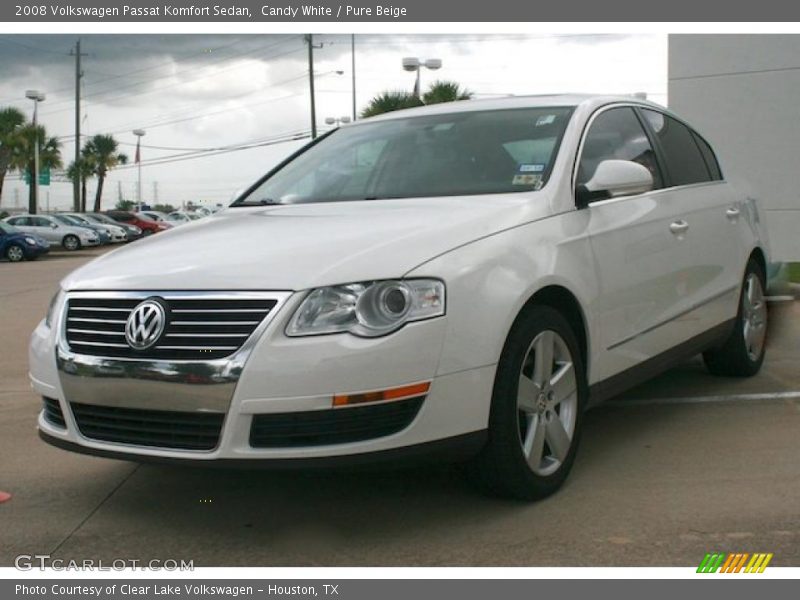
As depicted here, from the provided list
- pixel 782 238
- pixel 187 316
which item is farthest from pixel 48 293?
pixel 187 316

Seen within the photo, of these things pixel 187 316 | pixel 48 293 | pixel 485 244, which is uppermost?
pixel 485 244

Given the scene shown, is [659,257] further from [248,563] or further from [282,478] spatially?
[248,563]

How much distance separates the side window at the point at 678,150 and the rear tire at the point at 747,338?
Answer: 751 millimetres

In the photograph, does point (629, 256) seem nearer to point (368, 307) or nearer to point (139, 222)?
point (368, 307)

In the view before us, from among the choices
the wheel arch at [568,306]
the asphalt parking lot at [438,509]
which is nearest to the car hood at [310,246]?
the wheel arch at [568,306]

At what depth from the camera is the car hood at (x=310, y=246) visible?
3273 millimetres

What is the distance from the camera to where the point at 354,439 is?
10.5 feet

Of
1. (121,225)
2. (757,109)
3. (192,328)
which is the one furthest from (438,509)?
(121,225)

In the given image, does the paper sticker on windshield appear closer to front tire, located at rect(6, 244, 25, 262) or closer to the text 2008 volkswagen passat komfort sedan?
the text 2008 volkswagen passat komfort sedan

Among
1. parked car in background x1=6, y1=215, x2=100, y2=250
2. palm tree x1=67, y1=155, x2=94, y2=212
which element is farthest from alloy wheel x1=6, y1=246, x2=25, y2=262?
palm tree x1=67, y1=155, x2=94, y2=212

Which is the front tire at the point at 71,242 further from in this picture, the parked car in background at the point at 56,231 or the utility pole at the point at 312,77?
the utility pole at the point at 312,77

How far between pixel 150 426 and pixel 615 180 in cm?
221

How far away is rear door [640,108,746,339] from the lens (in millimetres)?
4902
